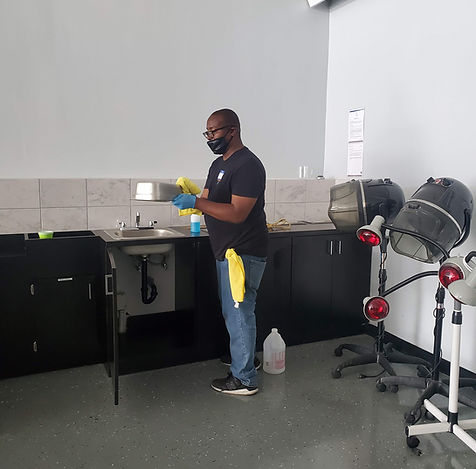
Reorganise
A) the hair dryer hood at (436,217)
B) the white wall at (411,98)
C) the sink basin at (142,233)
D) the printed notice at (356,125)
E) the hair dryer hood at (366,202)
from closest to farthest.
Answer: the hair dryer hood at (436,217) < the hair dryer hood at (366,202) < the white wall at (411,98) < the sink basin at (142,233) < the printed notice at (356,125)

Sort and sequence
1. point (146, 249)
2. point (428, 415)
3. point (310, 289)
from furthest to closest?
point (310, 289) → point (146, 249) → point (428, 415)

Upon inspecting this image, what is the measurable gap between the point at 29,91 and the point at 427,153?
2.56m

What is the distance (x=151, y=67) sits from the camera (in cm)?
317

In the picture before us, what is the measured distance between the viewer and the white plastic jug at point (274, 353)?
2.81m

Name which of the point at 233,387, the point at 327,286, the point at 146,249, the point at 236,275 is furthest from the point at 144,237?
the point at 327,286

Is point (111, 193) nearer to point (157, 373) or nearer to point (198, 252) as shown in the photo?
point (198, 252)

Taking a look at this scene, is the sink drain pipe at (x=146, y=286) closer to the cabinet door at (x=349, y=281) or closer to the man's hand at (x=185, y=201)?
the man's hand at (x=185, y=201)

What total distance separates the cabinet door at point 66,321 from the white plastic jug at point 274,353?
1072 millimetres

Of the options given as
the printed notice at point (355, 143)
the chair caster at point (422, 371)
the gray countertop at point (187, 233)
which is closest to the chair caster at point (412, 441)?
the chair caster at point (422, 371)

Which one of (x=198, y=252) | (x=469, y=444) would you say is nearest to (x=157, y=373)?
(x=198, y=252)

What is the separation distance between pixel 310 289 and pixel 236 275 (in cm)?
103

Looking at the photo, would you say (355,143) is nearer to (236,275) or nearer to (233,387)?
(236,275)

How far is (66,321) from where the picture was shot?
278 cm

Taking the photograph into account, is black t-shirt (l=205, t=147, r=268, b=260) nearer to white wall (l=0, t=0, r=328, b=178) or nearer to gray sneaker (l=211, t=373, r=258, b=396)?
gray sneaker (l=211, t=373, r=258, b=396)
